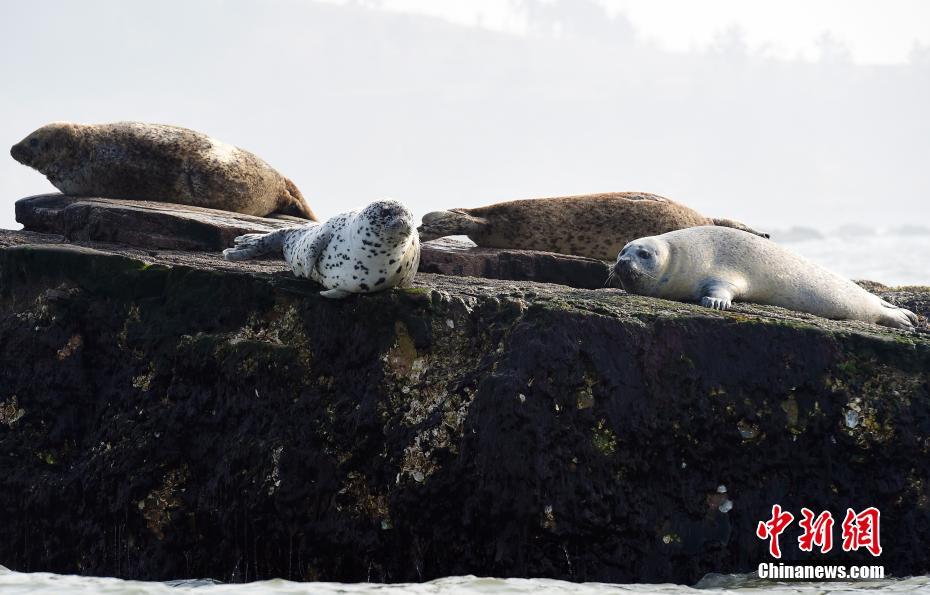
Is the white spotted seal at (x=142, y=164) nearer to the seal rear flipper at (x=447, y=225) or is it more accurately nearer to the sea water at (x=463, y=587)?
the seal rear flipper at (x=447, y=225)

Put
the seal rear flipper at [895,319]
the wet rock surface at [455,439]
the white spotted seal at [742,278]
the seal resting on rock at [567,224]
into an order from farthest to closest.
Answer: the seal resting on rock at [567,224]
the seal rear flipper at [895,319]
the white spotted seal at [742,278]
the wet rock surface at [455,439]

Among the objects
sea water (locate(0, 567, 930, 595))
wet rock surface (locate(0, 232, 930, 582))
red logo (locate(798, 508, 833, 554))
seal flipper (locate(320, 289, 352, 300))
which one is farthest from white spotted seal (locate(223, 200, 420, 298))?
red logo (locate(798, 508, 833, 554))

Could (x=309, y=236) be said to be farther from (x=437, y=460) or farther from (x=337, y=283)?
(x=437, y=460)

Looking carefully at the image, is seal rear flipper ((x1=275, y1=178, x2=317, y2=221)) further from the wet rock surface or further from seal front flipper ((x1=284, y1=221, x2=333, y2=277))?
the wet rock surface

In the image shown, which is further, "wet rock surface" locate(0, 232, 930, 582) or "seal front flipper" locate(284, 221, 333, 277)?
"seal front flipper" locate(284, 221, 333, 277)

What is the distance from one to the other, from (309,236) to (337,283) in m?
0.67

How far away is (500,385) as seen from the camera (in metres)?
4.40

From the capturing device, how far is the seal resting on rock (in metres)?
→ 8.45

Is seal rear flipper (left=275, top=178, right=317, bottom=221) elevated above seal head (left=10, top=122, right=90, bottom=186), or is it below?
below

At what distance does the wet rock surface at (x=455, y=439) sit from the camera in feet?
14.2

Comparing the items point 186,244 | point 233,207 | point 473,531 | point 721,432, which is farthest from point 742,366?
point 233,207

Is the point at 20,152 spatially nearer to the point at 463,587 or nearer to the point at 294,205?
the point at 294,205

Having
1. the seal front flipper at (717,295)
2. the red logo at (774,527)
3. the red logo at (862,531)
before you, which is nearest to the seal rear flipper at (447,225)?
the seal front flipper at (717,295)

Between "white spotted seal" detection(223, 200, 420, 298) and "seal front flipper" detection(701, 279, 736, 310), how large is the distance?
1.75 m
